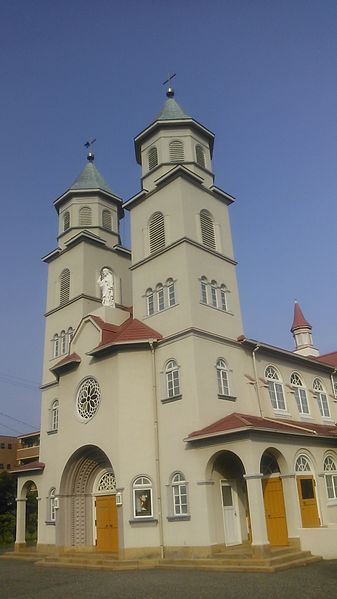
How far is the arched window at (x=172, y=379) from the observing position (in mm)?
20594

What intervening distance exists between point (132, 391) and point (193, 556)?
6.48 meters

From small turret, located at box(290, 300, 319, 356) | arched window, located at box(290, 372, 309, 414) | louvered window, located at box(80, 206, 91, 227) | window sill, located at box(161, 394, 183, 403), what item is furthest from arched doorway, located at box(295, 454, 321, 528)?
small turret, located at box(290, 300, 319, 356)

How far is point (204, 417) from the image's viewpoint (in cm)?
1964

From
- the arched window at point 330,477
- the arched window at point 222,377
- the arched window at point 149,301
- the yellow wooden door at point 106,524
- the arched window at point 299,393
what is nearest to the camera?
the arched window at point 222,377

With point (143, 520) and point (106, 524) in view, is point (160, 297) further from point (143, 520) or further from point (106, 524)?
point (106, 524)

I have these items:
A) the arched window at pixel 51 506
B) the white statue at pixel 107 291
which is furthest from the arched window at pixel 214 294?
the arched window at pixel 51 506

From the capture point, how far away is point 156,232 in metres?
24.6

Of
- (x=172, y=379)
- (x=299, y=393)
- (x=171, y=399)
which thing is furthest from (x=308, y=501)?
(x=172, y=379)

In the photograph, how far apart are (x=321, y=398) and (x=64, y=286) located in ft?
51.6

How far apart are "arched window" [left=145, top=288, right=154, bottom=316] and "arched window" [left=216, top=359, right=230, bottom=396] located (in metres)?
4.00

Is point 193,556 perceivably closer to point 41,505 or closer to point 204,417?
point 204,417

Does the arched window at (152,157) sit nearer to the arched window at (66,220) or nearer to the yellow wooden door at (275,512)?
the arched window at (66,220)

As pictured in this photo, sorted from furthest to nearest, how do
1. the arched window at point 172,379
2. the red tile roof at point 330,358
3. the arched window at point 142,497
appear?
the red tile roof at point 330,358, the arched window at point 172,379, the arched window at point 142,497

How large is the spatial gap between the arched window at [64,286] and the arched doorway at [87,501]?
972 cm
